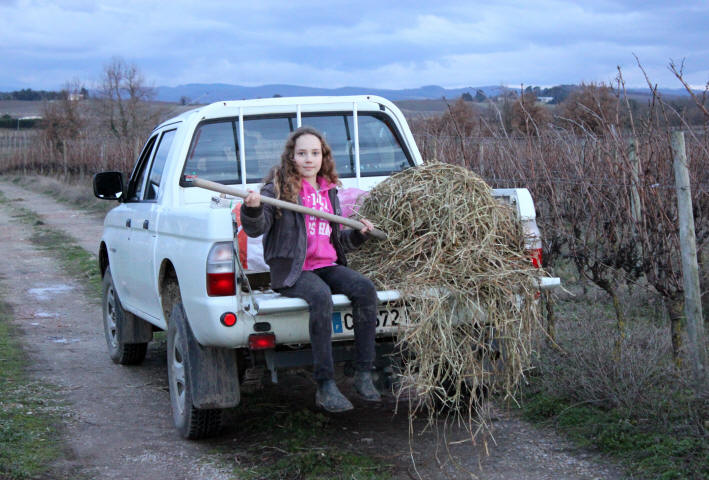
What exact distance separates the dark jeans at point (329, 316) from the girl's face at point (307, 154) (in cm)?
74

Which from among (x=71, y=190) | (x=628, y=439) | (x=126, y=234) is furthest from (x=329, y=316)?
(x=71, y=190)

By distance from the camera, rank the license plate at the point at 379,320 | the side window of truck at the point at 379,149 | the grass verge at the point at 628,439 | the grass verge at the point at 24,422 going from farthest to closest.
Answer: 1. the side window of truck at the point at 379,149
2. the grass verge at the point at 24,422
3. the license plate at the point at 379,320
4. the grass verge at the point at 628,439

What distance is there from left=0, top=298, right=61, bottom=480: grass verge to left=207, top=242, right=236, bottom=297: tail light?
1376 mm

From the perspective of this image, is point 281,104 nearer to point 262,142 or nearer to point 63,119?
point 262,142

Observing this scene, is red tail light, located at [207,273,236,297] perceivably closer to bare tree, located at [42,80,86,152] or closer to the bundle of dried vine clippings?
the bundle of dried vine clippings

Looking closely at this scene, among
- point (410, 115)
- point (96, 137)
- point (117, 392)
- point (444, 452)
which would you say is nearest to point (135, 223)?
point (117, 392)

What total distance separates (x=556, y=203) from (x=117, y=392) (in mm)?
3566

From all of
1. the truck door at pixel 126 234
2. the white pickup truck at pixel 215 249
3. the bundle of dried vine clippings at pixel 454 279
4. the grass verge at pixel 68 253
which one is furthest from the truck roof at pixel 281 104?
the grass verge at pixel 68 253

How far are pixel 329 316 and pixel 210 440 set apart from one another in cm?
133

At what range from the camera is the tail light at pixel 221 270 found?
4.40 meters

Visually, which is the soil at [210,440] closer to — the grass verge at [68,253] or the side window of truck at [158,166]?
the side window of truck at [158,166]

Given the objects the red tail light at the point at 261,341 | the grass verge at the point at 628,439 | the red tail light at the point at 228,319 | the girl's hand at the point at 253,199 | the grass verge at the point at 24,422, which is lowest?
the grass verge at the point at 628,439

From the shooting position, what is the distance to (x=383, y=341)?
489 centimetres

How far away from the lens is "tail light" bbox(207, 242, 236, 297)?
14.4 feet
